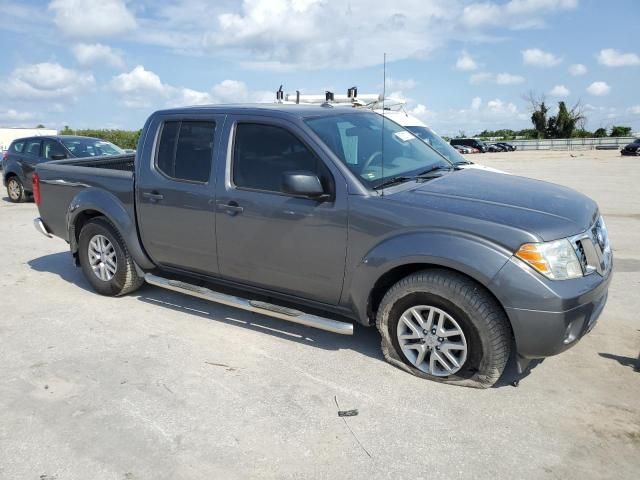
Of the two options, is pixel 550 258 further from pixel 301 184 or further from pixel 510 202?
pixel 301 184

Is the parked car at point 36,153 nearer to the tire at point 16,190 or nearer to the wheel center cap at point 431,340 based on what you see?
the tire at point 16,190

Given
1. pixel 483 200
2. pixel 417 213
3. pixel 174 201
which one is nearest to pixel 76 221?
pixel 174 201

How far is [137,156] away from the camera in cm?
508

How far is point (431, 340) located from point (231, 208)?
1.87 metres

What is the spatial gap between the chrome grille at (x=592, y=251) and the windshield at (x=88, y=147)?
35.0 feet

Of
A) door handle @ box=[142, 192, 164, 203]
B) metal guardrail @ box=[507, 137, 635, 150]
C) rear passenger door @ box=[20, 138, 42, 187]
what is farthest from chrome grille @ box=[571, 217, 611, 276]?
metal guardrail @ box=[507, 137, 635, 150]

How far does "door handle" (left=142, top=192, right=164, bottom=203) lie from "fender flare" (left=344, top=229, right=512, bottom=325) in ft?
6.57

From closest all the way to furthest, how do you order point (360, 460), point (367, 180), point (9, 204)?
point (360, 460), point (367, 180), point (9, 204)

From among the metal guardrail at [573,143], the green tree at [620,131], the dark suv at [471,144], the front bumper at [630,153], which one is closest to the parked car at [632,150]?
the front bumper at [630,153]

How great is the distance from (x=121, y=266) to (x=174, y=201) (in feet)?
3.66

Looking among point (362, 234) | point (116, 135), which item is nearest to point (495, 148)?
point (116, 135)

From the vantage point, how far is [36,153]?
13.1 m

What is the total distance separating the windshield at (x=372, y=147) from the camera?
409 centimetres

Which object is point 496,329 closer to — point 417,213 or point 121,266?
point 417,213
